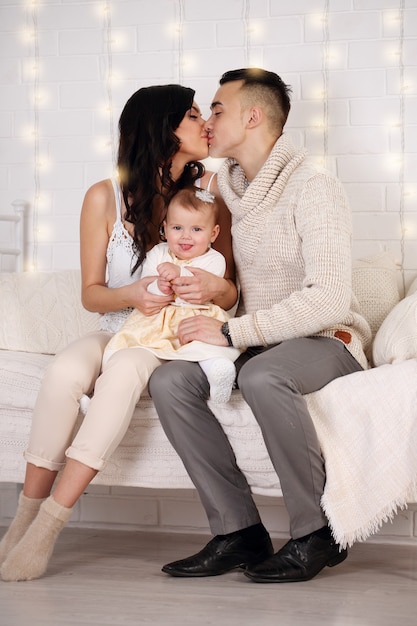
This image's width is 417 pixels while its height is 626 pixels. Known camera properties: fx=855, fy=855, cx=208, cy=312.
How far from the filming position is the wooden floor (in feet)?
5.57

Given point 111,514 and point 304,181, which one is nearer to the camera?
point 304,181

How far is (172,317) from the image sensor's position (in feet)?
7.30

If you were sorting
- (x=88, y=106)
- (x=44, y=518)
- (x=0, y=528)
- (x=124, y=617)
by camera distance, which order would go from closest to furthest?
(x=124, y=617) < (x=44, y=518) < (x=0, y=528) < (x=88, y=106)

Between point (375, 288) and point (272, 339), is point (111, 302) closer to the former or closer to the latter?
point (272, 339)

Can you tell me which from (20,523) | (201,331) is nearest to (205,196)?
(201,331)

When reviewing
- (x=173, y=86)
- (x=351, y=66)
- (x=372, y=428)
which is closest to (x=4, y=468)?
(x=372, y=428)

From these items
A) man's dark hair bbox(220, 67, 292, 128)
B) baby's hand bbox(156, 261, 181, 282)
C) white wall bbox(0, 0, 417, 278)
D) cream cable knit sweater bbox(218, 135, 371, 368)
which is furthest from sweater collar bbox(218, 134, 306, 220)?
white wall bbox(0, 0, 417, 278)

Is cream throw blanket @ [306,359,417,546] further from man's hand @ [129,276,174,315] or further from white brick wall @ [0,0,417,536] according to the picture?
white brick wall @ [0,0,417,536]

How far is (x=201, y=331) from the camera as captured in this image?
2.12 metres

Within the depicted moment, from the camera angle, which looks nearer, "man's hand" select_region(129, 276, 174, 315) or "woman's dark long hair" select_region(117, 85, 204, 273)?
"man's hand" select_region(129, 276, 174, 315)

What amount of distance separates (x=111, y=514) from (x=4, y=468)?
682 millimetres

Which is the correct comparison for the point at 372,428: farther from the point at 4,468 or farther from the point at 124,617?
the point at 4,468

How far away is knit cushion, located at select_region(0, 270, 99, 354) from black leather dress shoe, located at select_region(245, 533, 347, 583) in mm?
1092

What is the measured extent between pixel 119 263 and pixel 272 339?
0.58 metres
